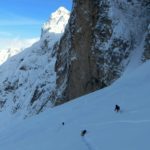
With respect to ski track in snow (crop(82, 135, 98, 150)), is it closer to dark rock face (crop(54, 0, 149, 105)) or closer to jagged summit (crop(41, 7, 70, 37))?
dark rock face (crop(54, 0, 149, 105))

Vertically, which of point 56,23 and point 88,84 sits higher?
point 56,23

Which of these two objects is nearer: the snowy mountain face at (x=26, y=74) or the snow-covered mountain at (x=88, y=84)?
the snow-covered mountain at (x=88, y=84)

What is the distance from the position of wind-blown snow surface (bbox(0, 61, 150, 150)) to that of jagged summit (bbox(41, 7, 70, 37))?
347 feet

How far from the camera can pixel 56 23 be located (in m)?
130

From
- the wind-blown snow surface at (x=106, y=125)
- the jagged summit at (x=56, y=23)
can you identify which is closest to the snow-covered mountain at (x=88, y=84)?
the wind-blown snow surface at (x=106, y=125)

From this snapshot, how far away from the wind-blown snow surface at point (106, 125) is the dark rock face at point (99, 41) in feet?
53.4

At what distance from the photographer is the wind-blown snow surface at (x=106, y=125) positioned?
26.0 feet

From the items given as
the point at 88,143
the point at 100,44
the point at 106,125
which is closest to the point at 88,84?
the point at 100,44

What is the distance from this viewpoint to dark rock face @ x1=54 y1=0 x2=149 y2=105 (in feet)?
104

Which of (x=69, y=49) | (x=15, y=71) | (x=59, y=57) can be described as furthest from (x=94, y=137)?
(x=15, y=71)

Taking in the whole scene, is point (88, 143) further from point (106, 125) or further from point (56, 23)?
point (56, 23)

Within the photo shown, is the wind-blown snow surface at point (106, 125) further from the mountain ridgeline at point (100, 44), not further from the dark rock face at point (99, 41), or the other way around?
the dark rock face at point (99, 41)

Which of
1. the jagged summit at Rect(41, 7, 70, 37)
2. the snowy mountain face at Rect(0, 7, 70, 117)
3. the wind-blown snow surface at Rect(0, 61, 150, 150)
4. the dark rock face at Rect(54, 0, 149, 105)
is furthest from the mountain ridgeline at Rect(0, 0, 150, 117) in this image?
the jagged summit at Rect(41, 7, 70, 37)

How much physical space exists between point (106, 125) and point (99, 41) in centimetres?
2364
